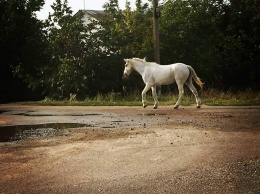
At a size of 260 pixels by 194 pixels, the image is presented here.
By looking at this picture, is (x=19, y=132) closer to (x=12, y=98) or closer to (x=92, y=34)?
(x=92, y=34)

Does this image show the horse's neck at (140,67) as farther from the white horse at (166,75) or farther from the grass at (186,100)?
the grass at (186,100)

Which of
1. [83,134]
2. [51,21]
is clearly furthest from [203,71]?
[83,134]

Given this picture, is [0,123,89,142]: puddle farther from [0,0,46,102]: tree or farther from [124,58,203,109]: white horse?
[0,0,46,102]: tree

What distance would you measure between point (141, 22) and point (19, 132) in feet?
49.0

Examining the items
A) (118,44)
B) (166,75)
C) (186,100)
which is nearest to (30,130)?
(166,75)

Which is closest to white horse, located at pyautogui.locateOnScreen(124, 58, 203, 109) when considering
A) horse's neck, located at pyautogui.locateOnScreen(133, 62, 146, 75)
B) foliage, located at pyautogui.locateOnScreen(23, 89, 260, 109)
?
horse's neck, located at pyautogui.locateOnScreen(133, 62, 146, 75)

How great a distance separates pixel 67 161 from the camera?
6145 millimetres

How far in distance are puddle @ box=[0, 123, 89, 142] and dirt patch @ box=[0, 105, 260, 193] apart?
0.45m

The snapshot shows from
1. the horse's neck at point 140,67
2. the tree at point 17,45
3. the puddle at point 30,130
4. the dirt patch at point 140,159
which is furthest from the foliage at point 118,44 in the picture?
the dirt patch at point 140,159

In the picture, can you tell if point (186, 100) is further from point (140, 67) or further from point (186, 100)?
point (140, 67)

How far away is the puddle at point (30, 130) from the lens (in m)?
8.95

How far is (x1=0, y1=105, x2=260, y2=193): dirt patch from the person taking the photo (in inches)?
184

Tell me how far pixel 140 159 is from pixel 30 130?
487cm

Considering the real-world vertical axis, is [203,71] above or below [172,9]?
below
